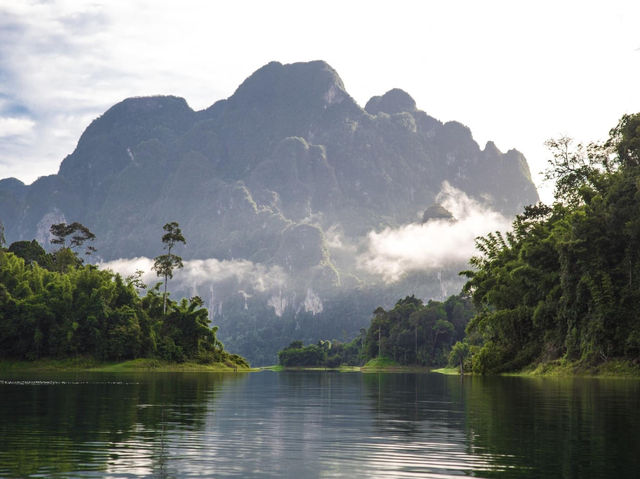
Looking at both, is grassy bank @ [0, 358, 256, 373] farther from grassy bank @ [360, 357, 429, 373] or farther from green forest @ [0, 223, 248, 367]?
grassy bank @ [360, 357, 429, 373]

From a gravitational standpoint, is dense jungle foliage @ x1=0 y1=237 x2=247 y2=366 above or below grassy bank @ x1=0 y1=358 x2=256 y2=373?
above

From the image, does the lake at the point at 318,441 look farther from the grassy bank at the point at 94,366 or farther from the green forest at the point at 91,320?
the green forest at the point at 91,320

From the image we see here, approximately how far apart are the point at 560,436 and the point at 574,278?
48.2 meters

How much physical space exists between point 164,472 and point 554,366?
60206 mm

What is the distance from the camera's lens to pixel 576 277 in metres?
63.7

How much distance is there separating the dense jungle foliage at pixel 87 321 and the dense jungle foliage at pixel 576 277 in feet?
182

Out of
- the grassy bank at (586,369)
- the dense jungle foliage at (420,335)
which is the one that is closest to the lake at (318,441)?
the grassy bank at (586,369)

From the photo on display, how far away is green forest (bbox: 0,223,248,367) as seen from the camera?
10475cm

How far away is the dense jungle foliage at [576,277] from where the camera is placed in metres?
60.5

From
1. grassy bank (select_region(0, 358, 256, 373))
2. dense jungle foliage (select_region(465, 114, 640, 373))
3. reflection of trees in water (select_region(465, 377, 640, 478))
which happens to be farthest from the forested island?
grassy bank (select_region(0, 358, 256, 373))

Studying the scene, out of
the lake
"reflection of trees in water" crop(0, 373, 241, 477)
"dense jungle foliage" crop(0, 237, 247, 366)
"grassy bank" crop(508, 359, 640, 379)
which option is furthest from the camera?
"dense jungle foliage" crop(0, 237, 247, 366)

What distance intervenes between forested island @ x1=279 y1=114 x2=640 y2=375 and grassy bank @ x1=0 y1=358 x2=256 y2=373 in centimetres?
4686

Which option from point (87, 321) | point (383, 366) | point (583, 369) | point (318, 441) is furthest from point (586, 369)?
point (383, 366)

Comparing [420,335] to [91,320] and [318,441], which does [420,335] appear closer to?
[91,320]
